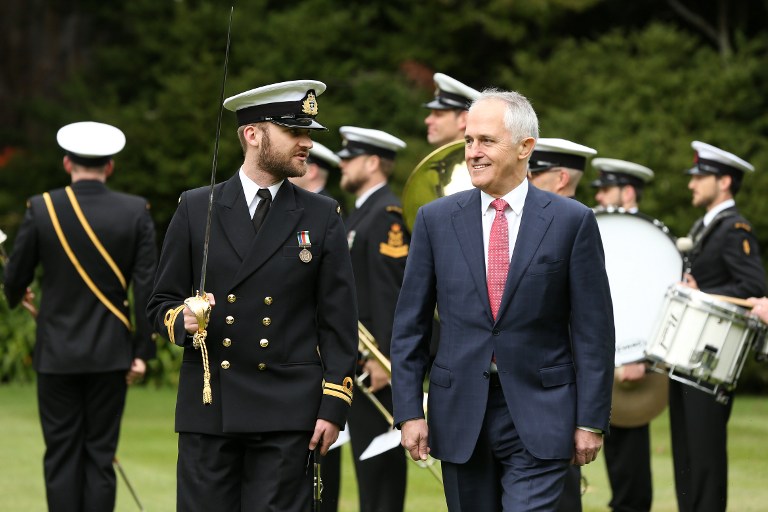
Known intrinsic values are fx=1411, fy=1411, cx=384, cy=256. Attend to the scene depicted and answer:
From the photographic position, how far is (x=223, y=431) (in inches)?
209

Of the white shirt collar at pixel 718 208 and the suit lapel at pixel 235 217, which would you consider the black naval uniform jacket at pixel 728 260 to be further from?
the suit lapel at pixel 235 217

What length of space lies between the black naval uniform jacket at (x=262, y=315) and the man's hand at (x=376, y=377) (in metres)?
2.49

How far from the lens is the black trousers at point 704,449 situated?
813 centimetres

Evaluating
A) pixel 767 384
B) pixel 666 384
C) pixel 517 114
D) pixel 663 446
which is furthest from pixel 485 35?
pixel 517 114

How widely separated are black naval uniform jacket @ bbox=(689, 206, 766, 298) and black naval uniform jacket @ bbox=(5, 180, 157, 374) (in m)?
3.31

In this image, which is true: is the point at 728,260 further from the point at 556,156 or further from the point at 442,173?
the point at 442,173

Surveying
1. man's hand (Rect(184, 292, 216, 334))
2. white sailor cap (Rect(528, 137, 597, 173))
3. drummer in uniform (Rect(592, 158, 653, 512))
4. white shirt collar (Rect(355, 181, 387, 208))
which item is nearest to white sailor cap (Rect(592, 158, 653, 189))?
drummer in uniform (Rect(592, 158, 653, 512))

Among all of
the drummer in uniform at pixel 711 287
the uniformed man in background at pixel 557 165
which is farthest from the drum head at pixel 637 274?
the uniformed man in background at pixel 557 165

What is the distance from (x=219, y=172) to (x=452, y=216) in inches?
573

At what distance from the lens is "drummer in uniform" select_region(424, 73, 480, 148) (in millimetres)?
7902

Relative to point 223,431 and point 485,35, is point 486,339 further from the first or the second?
point 485,35

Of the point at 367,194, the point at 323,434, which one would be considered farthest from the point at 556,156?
the point at 323,434

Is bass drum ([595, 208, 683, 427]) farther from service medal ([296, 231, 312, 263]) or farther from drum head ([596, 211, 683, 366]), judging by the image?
service medal ([296, 231, 312, 263])

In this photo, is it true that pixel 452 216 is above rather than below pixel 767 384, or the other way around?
above
